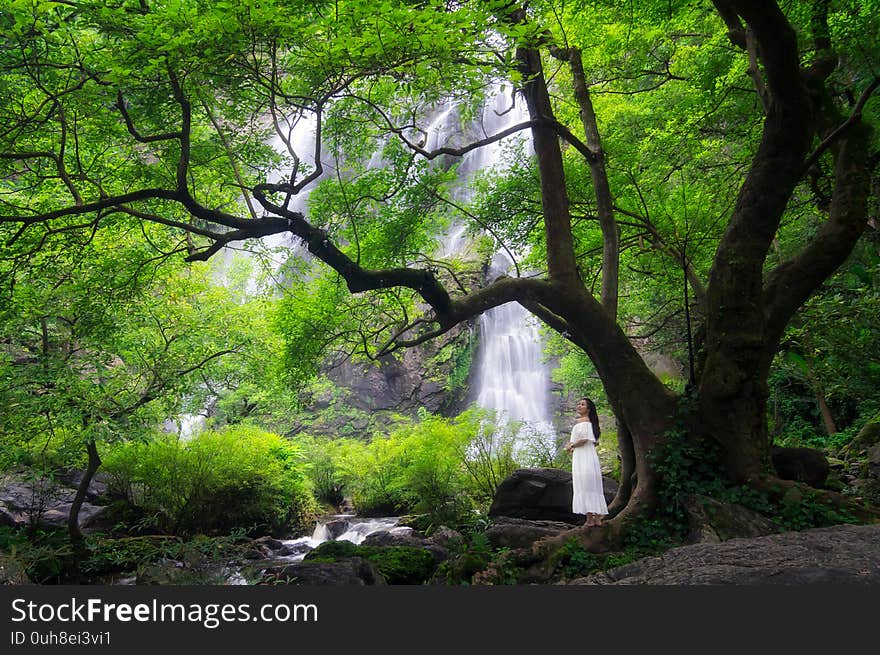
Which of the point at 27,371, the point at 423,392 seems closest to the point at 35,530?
the point at 27,371

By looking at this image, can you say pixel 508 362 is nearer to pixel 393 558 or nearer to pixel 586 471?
pixel 586 471

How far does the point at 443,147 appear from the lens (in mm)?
7098

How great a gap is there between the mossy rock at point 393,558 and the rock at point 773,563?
2611mm

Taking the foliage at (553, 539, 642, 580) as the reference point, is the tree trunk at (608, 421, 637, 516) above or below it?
above

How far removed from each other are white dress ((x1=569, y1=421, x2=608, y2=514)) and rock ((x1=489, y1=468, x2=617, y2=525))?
2330 millimetres

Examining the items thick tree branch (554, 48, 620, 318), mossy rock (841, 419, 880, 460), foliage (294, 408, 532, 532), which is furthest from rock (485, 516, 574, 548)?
mossy rock (841, 419, 880, 460)

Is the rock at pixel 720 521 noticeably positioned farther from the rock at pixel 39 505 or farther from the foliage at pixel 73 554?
the rock at pixel 39 505

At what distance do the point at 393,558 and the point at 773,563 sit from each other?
14.6 ft

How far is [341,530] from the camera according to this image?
13266 mm

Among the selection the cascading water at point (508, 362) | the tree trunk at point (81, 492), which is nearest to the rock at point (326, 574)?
the tree trunk at point (81, 492)

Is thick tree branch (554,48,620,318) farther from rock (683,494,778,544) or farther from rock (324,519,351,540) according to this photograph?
rock (324,519,351,540)

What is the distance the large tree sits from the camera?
15.9 feet

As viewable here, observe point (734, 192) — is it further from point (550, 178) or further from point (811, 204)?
point (550, 178)

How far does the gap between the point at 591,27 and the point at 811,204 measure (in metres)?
5.16
